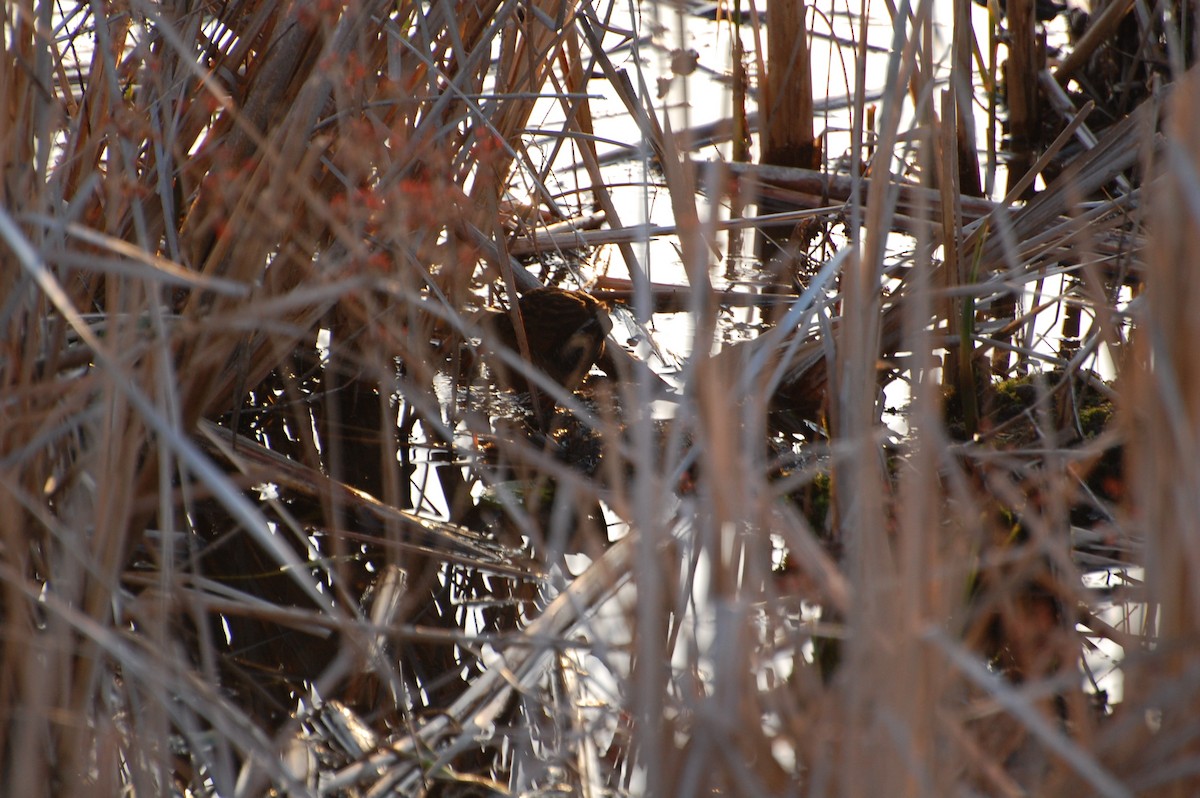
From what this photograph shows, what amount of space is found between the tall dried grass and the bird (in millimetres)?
68

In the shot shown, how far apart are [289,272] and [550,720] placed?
2.55 ft

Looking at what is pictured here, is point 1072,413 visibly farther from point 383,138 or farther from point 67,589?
point 67,589

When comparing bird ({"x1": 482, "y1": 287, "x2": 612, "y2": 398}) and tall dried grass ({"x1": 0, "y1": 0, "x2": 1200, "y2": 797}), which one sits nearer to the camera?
tall dried grass ({"x1": 0, "y1": 0, "x2": 1200, "y2": 797})

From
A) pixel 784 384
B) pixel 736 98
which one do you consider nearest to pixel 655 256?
pixel 736 98

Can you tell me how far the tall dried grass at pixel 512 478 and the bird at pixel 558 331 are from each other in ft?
0.22

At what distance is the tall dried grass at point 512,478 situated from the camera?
0.79 metres

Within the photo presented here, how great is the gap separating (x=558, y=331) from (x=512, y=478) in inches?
11.6

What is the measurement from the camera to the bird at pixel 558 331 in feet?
6.55

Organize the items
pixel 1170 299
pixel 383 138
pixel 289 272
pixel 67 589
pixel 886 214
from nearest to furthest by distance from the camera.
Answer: pixel 1170 299 → pixel 67 589 → pixel 886 214 → pixel 383 138 → pixel 289 272

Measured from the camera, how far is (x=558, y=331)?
201cm

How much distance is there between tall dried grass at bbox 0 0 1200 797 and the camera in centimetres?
79

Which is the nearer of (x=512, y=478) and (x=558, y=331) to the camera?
(x=512, y=478)

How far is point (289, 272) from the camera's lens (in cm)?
171

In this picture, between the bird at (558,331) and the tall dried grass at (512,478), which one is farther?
the bird at (558,331)
